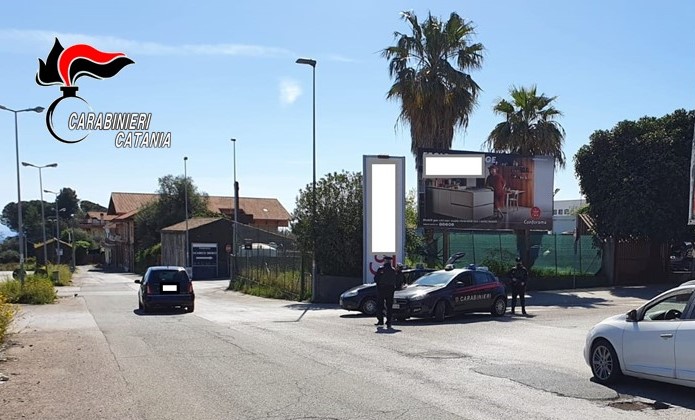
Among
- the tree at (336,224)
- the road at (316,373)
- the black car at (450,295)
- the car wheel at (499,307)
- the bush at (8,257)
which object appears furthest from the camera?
the bush at (8,257)

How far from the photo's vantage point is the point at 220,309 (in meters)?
25.0

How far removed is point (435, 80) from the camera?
2930 cm

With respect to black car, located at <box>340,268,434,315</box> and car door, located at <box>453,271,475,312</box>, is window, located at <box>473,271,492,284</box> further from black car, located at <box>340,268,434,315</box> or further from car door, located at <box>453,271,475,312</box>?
black car, located at <box>340,268,434,315</box>

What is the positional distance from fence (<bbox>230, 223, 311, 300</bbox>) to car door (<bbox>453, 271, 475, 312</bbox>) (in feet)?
34.0

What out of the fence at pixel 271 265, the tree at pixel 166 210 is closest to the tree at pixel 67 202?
the tree at pixel 166 210

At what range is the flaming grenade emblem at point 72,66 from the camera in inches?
823

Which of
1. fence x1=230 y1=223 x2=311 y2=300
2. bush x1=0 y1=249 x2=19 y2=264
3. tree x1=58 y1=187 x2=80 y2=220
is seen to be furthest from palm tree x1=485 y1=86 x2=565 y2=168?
tree x1=58 y1=187 x2=80 y2=220

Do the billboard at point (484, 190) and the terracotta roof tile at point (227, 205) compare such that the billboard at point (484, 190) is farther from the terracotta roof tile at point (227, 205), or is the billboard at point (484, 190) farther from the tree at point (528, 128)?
the terracotta roof tile at point (227, 205)

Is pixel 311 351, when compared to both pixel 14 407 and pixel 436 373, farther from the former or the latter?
pixel 14 407

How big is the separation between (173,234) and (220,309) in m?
37.1

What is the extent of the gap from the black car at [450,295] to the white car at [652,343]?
8312 mm

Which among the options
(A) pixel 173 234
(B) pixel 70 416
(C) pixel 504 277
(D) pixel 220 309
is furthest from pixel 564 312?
(A) pixel 173 234

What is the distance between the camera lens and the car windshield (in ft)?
62.0

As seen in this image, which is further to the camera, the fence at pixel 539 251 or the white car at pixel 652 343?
the fence at pixel 539 251
